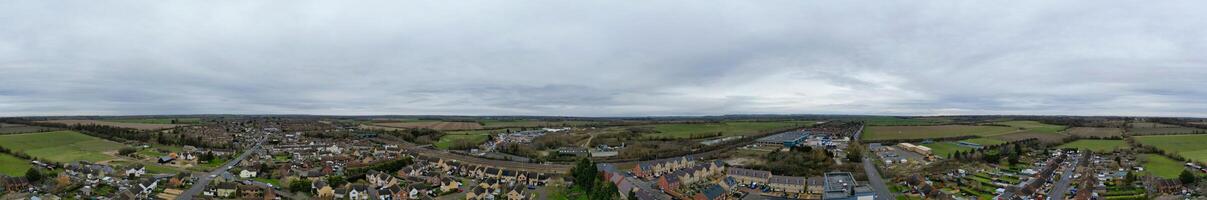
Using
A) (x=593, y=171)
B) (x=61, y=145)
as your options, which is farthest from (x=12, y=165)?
(x=593, y=171)

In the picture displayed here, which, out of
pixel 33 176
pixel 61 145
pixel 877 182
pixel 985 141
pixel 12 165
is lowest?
pixel 877 182

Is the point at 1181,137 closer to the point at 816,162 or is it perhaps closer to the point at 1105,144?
the point at 1105,144

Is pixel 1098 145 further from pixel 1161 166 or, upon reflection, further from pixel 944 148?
pixel 1161 166

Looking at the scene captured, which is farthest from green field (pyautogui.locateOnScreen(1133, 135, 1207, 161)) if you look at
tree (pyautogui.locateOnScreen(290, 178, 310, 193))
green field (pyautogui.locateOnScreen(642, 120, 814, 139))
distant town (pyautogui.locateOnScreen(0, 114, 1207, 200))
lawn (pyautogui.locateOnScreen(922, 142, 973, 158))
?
tree (pyautogui.locateOnScreen(290, 178, 310, 193))

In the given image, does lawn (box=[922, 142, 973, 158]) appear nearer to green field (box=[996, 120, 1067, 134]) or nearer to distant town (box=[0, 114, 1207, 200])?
distant town (box=[0, 114, 1207, 200])

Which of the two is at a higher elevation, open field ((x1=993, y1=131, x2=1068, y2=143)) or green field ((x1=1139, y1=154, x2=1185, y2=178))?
open field ((x1=993, y1=131, x2=1068, y2=143))

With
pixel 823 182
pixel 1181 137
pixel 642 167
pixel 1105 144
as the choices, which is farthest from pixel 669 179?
pixel 1181 137

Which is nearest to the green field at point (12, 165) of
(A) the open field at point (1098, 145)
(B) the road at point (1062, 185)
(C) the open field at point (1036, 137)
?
(B) the road at point (1062, 185)
